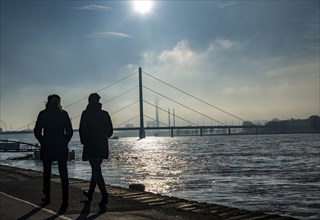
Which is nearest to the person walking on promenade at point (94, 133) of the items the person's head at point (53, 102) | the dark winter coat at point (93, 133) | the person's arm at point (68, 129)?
the dark winter coat at point (93, 133)

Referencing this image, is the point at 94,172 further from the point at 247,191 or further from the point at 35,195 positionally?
the point at 247,191

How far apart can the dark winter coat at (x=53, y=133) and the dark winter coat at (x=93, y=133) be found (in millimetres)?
238

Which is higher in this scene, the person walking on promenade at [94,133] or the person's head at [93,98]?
the person's head at [93,98]

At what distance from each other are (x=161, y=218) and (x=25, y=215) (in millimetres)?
1863

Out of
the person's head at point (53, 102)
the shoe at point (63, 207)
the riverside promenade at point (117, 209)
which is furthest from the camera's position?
the person's head at point (53, 102)

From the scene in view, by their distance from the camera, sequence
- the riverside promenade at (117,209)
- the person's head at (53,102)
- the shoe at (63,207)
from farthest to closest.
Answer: the person's head at (53,102) < the shoe at (63,207) < the riverside promenade at (117,209)

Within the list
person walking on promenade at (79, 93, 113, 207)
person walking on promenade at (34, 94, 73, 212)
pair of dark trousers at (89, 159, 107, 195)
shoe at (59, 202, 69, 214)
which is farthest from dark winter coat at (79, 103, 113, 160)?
shoe at (59, 202, 69, 214)

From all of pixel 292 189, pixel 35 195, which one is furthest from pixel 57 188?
pixel 292 189

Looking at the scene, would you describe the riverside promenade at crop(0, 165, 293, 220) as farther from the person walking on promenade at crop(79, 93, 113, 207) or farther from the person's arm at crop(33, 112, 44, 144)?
the person's arm at crop(33, 112, 44, 144)

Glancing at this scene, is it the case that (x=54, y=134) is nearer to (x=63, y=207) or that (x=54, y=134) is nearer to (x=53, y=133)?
(x=53, y=133)

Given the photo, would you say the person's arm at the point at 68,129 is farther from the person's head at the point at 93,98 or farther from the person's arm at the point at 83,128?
the person's head at the point at 93,98

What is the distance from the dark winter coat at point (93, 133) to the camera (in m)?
7.43

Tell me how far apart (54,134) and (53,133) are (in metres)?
0.02

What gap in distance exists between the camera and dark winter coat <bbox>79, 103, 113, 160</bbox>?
293 inches
